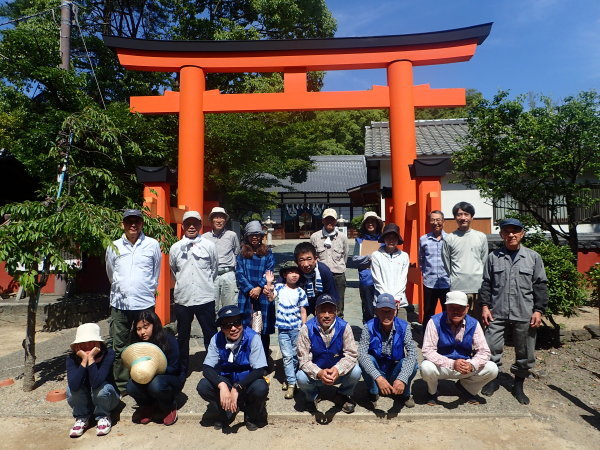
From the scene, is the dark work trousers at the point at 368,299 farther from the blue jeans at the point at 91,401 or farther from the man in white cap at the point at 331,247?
the blue jeans at the point at 91,401

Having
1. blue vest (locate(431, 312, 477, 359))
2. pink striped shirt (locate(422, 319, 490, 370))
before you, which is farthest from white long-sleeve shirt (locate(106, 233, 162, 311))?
blue vest (locate(431, 312, 477, 359))

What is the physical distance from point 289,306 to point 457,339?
157 centimetres

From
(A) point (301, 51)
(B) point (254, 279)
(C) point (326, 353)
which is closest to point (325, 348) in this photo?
(C) point (326, 353)

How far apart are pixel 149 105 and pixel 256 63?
2.04 meters

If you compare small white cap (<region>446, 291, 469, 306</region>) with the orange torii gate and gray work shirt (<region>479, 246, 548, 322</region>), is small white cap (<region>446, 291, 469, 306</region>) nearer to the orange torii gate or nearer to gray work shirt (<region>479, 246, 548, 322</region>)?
gray work shirt (<region>479, 246, 548, 322</region>)

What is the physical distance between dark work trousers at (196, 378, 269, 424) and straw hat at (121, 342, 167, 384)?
1.27 feet

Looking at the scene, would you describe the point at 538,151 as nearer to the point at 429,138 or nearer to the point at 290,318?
the point at 290,318

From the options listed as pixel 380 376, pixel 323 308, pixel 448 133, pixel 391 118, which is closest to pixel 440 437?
pixel 380 376

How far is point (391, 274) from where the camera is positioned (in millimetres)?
4223

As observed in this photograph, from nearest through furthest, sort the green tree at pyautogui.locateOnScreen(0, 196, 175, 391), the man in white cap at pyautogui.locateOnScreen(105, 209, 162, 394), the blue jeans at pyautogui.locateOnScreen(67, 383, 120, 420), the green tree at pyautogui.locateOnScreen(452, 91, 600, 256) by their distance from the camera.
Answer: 1. the blue jeans at pyautogui.locateOnScreen(67, 383, 120, 420)
2. the green tree at pyautogui.locateOnScreen(0, 196, 175, 391)
3. the man in white cap at pyautogui.locateOnScreen(105, 209, 162, 394)
4. the green tree at pyautogui.locateOnScreen(452, 91, 600, 256)

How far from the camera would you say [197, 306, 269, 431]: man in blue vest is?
3.11 metres

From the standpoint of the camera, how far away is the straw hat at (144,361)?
10.1ft

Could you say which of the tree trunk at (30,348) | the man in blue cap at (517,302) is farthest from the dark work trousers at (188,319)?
the man in blue cap at (517,302)

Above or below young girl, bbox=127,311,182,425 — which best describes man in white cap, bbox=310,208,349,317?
above
